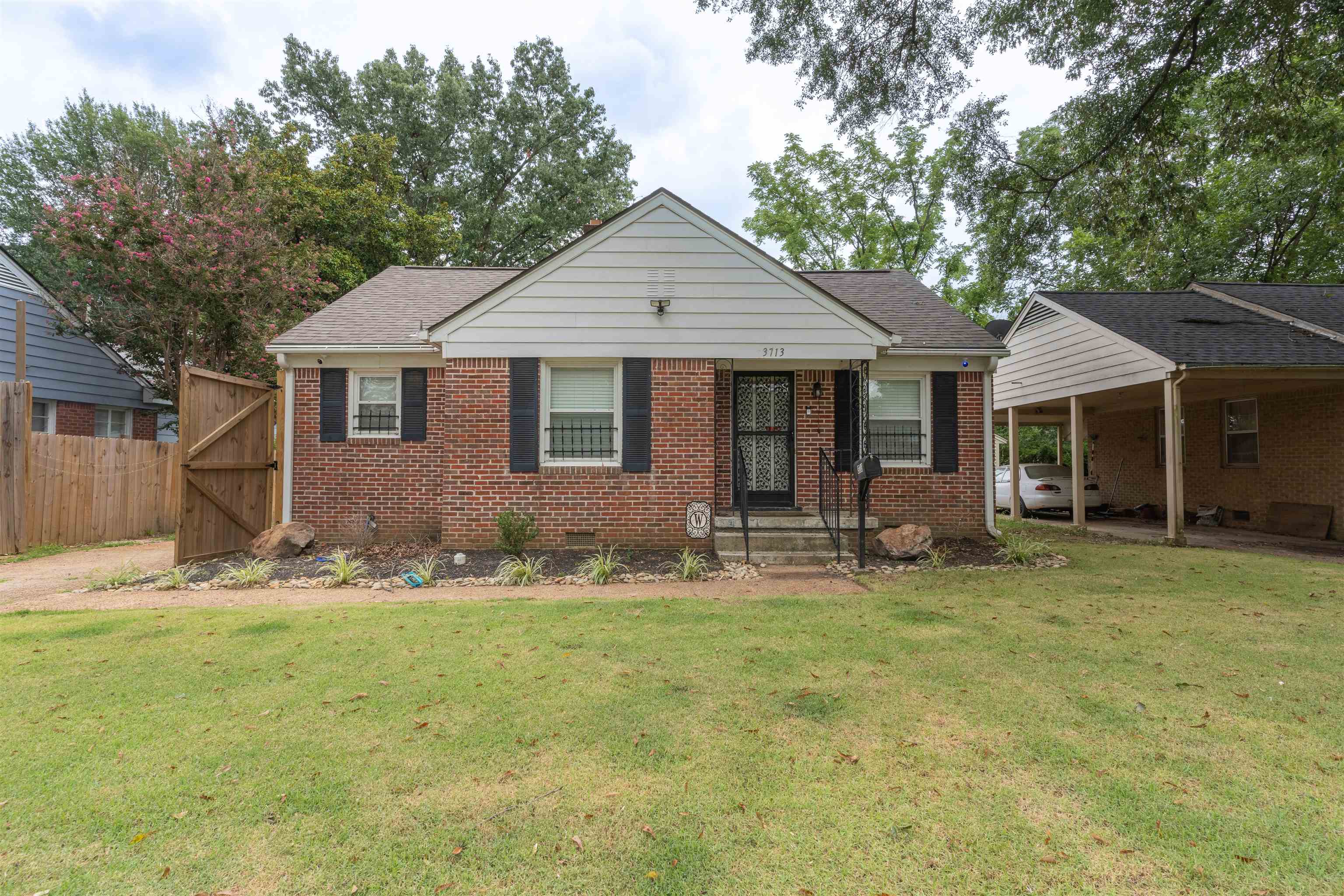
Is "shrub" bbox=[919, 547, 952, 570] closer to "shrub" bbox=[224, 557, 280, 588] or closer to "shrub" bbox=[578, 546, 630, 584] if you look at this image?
"shrub" bbox=[578, 546, 630, 584]

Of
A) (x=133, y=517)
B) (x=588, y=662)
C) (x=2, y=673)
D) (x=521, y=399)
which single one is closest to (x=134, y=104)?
(x=133, y=517)

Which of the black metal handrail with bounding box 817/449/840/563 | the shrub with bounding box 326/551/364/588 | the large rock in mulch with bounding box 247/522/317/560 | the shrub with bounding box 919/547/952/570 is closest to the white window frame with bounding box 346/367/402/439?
the large rock in mulch with bounding box 247/522/317/560

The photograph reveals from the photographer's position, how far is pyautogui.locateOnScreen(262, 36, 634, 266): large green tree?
2345 centimetres

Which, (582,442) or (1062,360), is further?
(1062,360)

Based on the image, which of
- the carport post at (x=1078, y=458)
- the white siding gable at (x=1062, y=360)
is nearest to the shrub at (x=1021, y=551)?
the white siding gable at (x=1062, y=360)

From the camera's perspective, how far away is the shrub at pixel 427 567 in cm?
706

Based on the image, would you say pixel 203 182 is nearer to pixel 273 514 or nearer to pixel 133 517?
pixel 133 517

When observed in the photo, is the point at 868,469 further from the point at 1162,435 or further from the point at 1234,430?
the point at 1162,435

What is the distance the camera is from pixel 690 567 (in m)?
7.30

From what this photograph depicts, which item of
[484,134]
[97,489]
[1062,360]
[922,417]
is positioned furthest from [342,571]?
[484,134]

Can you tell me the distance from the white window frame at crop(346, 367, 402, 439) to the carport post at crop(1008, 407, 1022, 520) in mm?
13330

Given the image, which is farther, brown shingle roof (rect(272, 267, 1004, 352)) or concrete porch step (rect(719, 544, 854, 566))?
brown shingle roof (rect(272, 267, 1004, 352))

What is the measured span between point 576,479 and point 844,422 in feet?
14.1

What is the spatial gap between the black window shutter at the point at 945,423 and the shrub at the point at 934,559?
1.53 m
